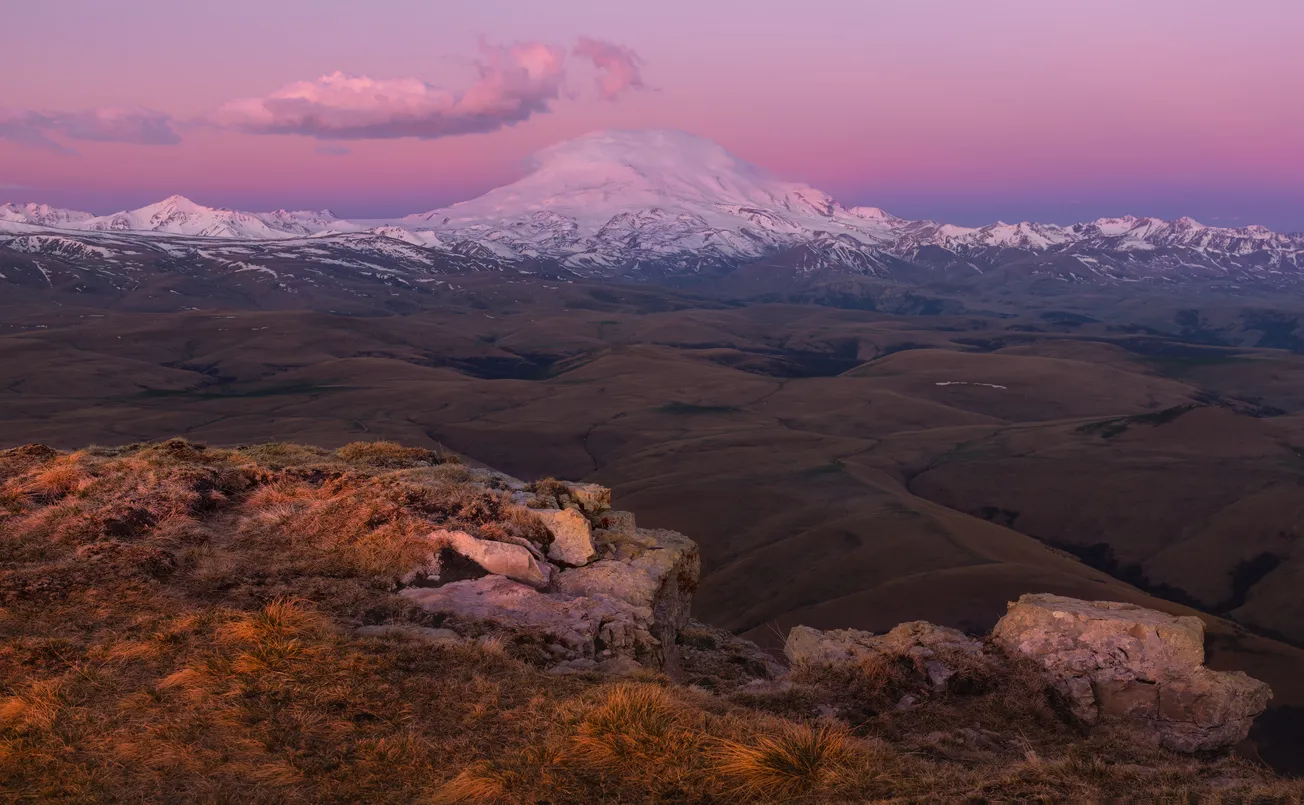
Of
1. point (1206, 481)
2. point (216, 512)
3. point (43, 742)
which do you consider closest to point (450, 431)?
point (1206, 481)

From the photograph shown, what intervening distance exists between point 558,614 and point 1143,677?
11.3m

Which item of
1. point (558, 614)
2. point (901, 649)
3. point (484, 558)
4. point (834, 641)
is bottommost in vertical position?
point (834, 641)

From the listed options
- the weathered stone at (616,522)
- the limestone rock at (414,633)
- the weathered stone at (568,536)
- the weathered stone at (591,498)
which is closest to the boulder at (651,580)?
the weathered stone at (568,536)

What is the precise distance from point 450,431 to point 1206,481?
411ft

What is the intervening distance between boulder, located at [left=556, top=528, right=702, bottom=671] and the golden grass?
3836 millimetres

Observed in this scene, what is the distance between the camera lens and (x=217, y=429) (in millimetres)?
152375

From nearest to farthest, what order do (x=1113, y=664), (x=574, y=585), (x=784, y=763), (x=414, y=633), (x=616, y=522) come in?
(x=784, y=763) → (x=414, y=633) → (x=1113, y=664) → (x=574, y=585) → (x=616, y=522)

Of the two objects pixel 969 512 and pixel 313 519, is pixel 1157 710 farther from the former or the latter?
pixel 969 512

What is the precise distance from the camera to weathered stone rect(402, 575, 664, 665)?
1452 cm

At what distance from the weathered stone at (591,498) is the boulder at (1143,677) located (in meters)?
10.8

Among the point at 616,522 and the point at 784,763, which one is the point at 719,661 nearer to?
the point at 616,522

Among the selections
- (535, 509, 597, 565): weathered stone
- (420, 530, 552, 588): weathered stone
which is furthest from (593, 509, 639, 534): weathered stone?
(420, 530, 552, 588): weathered stone

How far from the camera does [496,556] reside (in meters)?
17.4

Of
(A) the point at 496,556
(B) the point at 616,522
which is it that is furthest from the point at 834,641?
(B) the point at 616,522
